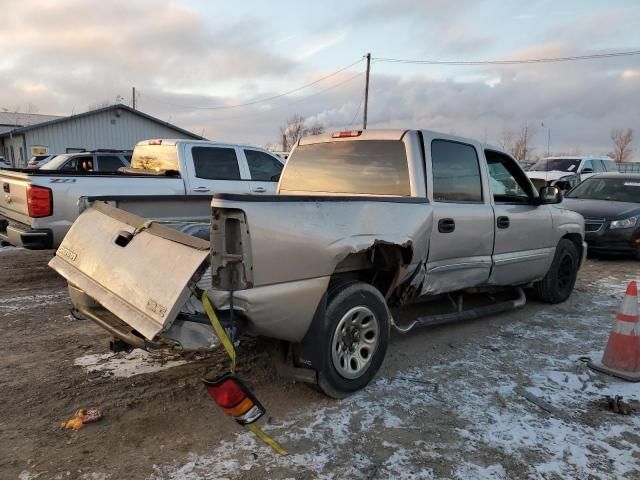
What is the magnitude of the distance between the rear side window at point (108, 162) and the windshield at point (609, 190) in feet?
38.8

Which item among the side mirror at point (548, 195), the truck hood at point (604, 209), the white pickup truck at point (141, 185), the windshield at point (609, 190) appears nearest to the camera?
the side mirror at point (548, 195)

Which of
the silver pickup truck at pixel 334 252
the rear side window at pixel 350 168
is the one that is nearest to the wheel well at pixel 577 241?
the silver pickup truck at pixel 334 252

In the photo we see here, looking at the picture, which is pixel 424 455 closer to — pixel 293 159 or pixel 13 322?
pixel 293 159

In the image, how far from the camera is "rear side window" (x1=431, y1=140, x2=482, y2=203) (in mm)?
4383

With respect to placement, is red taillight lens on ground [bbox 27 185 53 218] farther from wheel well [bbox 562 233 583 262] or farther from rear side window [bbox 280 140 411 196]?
wheel well [bbox 562 233 583 262]

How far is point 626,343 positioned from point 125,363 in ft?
13.6

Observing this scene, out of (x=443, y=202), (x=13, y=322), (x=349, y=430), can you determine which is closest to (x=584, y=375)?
(x=443, y=202)

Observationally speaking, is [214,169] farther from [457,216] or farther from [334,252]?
[334,252]

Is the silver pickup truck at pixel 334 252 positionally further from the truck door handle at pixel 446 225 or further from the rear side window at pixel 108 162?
the rear side window at pixel 108 162

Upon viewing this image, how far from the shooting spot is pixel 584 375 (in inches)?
165

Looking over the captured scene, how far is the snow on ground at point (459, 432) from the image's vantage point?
2.85 meters

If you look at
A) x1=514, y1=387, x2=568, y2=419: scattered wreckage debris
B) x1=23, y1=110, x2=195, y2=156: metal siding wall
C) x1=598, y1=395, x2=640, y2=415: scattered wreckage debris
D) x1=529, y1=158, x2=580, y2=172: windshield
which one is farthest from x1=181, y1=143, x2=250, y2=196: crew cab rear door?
x1=23, y1=110, x2=195, y2=156: metal siding wall

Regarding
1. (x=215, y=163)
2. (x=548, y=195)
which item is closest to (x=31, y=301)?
(x=215, y=163)

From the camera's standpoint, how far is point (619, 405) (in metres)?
3.61
